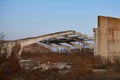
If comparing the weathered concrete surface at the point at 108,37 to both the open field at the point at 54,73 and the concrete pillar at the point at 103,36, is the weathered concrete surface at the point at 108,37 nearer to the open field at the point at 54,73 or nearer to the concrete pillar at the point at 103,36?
the concrete pillar at the point at 103,36

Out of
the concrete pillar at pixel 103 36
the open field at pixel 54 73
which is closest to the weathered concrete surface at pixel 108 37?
the concrete pillar at pixel 103 36

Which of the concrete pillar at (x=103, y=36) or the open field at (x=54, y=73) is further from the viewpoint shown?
the concrete pillar at (x=103, y=36)

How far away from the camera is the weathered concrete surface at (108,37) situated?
63.2 feet

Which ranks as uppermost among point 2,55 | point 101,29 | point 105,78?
point 101,29

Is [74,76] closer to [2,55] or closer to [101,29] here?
[2,55]

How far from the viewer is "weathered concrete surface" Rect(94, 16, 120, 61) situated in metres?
19.2

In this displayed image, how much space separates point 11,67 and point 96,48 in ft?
26.1

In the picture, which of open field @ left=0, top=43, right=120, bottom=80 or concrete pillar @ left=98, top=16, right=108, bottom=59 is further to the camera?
concrete pillar @ left=98, top=16, right=108, bottom=59

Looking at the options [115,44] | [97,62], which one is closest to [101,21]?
[115,44]

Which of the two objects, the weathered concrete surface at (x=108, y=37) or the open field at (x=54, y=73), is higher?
the weathered concrete surface at (x=108, y=37)

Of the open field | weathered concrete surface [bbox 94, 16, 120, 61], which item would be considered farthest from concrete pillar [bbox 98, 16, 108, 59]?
the open field

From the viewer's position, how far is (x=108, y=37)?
1948cm

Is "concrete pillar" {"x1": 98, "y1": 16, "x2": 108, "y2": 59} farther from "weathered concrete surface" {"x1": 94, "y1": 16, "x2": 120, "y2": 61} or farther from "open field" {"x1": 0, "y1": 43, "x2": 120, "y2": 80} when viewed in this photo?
"open field" {"x1": 0, "y1": 43, "x2": 120, "y2": 80}

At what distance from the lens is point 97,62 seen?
18281mm
